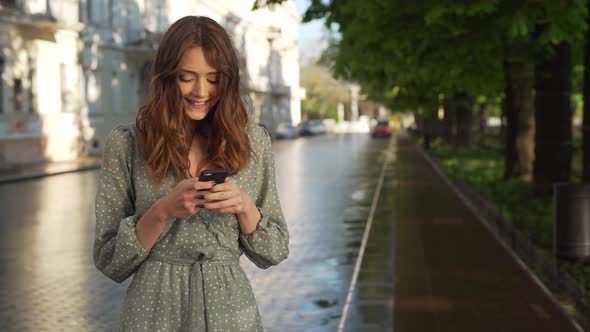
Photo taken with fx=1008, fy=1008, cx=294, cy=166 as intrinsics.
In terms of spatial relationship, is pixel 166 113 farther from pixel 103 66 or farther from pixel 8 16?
pixel 103 66

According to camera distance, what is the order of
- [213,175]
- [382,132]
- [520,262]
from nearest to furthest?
1. [213,175]
2. [520,262]
3. [382,132]

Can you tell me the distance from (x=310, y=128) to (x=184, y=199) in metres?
81.7

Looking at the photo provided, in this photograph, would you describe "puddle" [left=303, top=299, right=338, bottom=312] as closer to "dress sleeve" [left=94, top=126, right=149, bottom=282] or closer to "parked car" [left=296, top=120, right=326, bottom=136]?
"dress sleeve" [left=94, top=126, right=149, bottom=282]

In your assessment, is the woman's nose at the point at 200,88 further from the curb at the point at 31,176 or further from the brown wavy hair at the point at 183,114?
the curb at the point at 31,176

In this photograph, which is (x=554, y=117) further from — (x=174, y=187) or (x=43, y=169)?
(x=43, y=169)

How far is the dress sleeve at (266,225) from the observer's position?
2.68 meters

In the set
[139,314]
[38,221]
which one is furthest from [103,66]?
[139,314]

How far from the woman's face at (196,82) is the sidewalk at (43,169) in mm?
22577

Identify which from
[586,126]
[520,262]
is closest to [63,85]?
[586,126]

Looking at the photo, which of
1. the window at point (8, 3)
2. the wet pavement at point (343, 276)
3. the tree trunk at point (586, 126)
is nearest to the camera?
the wet pavement at point (343, 276)

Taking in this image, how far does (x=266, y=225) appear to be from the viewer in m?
2.69

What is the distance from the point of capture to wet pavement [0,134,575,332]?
7859 mm

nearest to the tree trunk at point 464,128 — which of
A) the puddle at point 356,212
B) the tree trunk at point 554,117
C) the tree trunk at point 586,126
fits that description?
the puddle at point 356,212

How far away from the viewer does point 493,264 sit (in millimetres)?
10711
